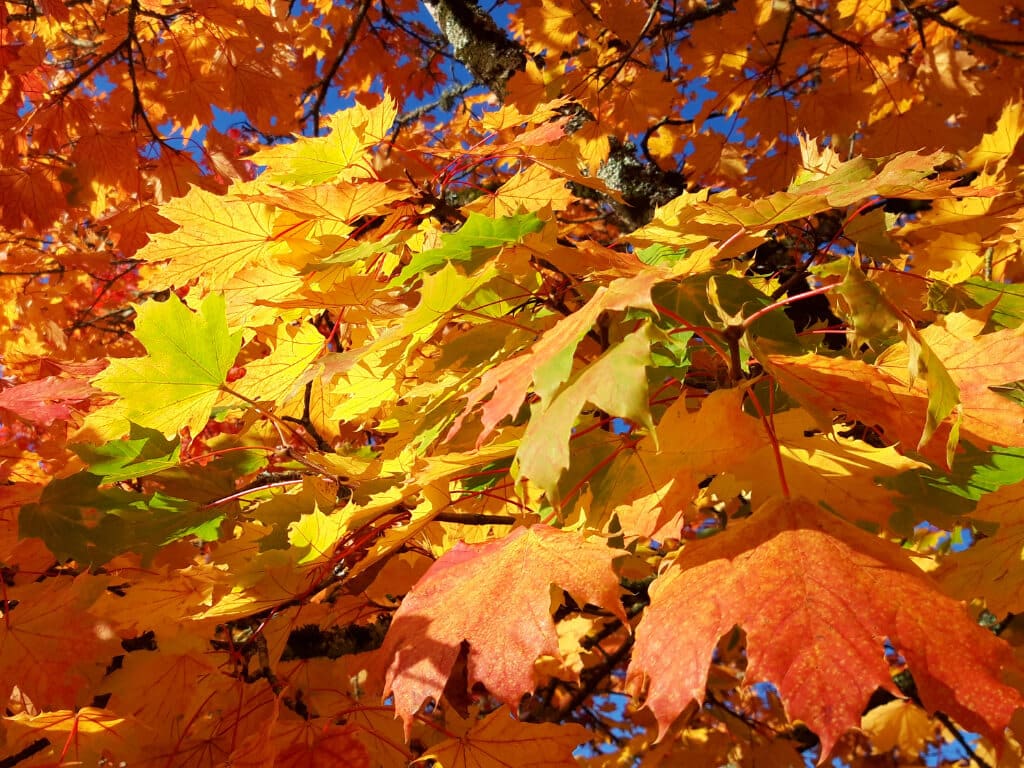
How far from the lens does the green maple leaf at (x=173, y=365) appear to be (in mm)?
1112

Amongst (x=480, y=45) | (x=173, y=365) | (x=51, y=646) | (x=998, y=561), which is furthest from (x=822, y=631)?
(x=480, y=45)

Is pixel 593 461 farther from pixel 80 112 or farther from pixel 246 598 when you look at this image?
pixel 80 112

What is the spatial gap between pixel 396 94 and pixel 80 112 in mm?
1929

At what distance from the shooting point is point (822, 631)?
25.0 inches

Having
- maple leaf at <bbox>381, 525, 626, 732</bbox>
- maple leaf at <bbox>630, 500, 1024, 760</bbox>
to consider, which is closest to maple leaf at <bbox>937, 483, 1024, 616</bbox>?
maple leaf at <bbox>630, 500, 1024, 760</bbox>

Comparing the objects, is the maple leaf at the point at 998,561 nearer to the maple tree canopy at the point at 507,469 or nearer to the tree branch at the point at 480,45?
the maple tree canopy at the point at 507,469

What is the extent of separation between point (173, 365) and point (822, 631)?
1052 millimetres

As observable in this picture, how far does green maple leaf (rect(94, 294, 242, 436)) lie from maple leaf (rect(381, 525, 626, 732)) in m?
0.57

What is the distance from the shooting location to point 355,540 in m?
1.22

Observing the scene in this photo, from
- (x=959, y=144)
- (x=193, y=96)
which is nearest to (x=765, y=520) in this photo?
(x=959, y=144)

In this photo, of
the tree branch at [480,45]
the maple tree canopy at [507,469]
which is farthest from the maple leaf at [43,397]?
the tree branch at [480,45]

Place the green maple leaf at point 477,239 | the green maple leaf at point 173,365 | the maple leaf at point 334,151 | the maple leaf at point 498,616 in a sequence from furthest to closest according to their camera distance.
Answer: the maple leaf at point 334,151 → the green maple leaf at point 173,365 → the green maple leaf at point 477,239 → the maple leaf at point 498,616

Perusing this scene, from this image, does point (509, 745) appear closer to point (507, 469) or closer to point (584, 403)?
point (507, 469)

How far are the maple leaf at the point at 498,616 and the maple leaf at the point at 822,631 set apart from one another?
0.30 ft
